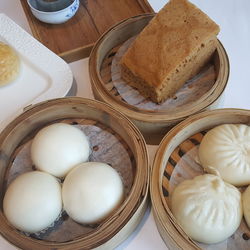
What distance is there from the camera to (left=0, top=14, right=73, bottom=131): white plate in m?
1.11

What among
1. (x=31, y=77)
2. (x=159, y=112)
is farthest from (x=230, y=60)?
(x=31, y=77)

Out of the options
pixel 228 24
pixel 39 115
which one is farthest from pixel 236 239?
pixel 228 24

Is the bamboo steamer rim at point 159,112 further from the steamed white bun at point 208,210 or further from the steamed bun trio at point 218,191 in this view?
the steamed white bun at point 208,210

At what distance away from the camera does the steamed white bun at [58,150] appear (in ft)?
2.92

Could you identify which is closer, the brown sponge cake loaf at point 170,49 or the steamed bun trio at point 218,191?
the steamed bun trio at point 218,191

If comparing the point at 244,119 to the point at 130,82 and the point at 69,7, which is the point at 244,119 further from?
the point at 69,7

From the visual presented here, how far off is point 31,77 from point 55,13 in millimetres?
258

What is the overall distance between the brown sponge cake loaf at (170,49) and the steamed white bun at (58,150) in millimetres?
290

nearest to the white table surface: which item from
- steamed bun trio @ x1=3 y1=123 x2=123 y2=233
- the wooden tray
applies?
the wooden tray

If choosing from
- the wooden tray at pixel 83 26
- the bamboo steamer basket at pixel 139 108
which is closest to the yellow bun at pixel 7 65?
the wooden tray at pixel 83 26

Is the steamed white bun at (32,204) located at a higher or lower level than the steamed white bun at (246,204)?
lower

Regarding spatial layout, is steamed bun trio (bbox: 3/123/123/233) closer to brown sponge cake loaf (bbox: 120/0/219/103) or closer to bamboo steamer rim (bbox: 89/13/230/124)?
bamboo steamer rim (bbox: 89/13/230/124)

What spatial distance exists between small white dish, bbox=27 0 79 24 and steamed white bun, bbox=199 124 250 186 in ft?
2.31

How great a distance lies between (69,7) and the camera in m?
1.25
